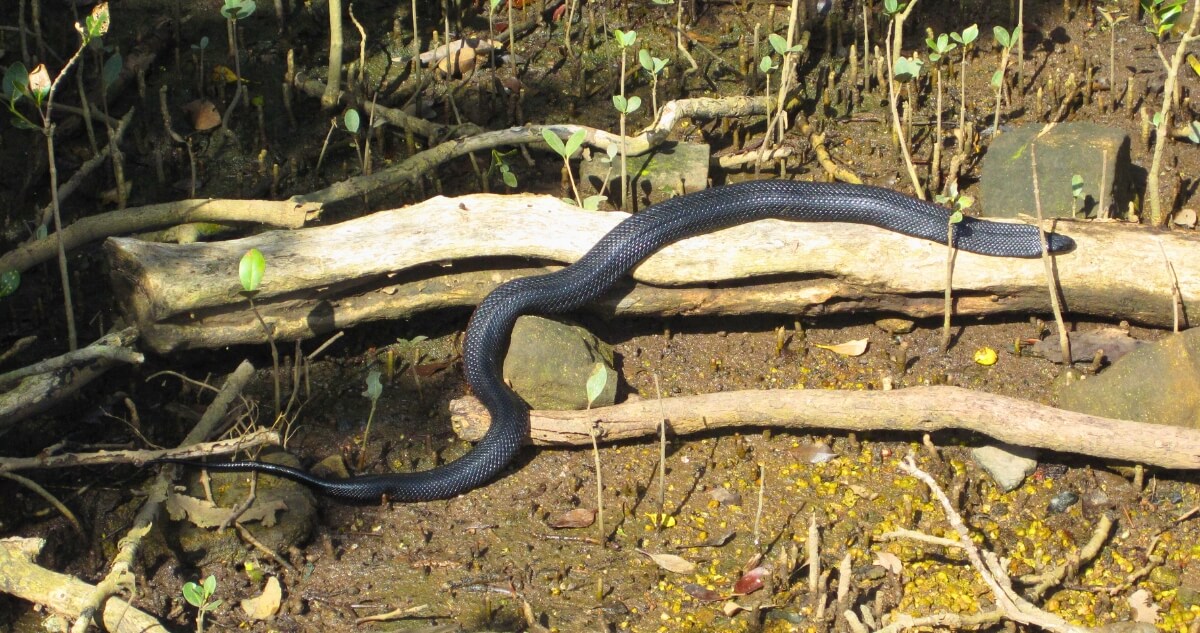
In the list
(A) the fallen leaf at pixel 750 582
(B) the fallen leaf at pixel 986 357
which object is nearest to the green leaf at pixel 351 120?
(A) the fallen leaf at pixel 750 582

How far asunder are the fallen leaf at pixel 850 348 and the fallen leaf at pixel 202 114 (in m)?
3.57

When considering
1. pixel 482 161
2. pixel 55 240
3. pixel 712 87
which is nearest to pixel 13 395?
pixel 55 240

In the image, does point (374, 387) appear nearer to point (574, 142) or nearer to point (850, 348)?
point (574, 142)

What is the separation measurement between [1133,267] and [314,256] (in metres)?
3.56

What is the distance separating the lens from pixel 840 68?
6824mm

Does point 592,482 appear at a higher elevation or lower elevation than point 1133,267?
lower

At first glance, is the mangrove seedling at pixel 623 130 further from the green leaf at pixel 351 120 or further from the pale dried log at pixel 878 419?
the pale dried log at pixel 878 419

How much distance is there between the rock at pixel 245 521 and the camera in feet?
13.4

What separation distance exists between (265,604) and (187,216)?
203cm

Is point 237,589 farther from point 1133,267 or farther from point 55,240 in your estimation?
point 1133,267

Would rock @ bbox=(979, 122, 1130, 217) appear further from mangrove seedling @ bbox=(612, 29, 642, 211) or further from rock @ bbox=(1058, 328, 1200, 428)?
mangrove seedling @ bbox=(612, 29, 642, 211)

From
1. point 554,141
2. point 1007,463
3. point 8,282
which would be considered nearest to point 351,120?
point 554,141

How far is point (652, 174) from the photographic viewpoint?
18.8ft

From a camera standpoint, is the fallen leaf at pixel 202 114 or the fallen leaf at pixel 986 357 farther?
the fallen leaf at pixel 202 114
